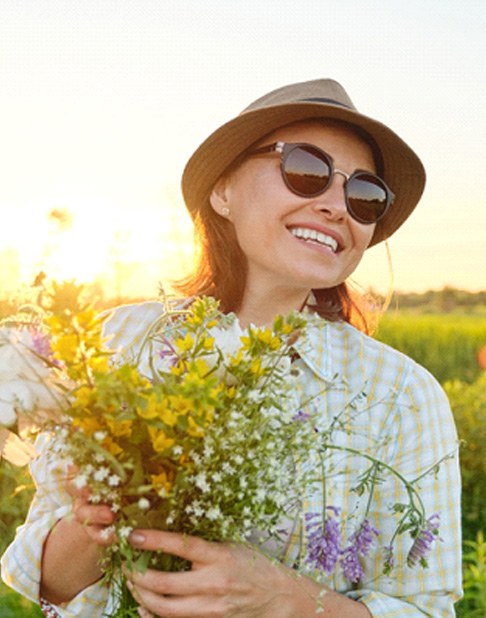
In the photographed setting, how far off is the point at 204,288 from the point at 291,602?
966mm

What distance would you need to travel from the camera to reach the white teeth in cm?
200

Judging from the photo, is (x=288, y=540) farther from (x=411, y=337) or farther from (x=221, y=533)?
(x=411, y=337)

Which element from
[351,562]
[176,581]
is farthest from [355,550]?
[176,581]

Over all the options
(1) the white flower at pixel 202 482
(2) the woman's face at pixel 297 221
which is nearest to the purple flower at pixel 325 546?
(1) the white flower at pixel 202 482

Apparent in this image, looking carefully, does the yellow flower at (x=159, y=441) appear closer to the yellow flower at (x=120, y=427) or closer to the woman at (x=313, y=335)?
the yellow flower at (x=120, y=427)

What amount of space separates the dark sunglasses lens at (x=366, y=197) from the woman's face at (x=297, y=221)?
18 mm

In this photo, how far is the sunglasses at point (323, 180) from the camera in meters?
2.00

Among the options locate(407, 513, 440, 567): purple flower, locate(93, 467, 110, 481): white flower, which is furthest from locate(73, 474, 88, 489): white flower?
locate(407, 513, 440, 567): purple flower

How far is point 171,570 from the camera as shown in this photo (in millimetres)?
1577

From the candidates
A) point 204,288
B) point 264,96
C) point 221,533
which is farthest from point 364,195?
point 221,533

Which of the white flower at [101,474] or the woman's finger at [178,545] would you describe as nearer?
the white flower at [101,474]

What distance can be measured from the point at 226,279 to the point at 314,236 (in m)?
0.39

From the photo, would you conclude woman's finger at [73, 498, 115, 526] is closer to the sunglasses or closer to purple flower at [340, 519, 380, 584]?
purple flower at [340, 519, 380, 584]

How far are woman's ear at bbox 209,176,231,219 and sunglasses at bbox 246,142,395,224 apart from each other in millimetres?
242
